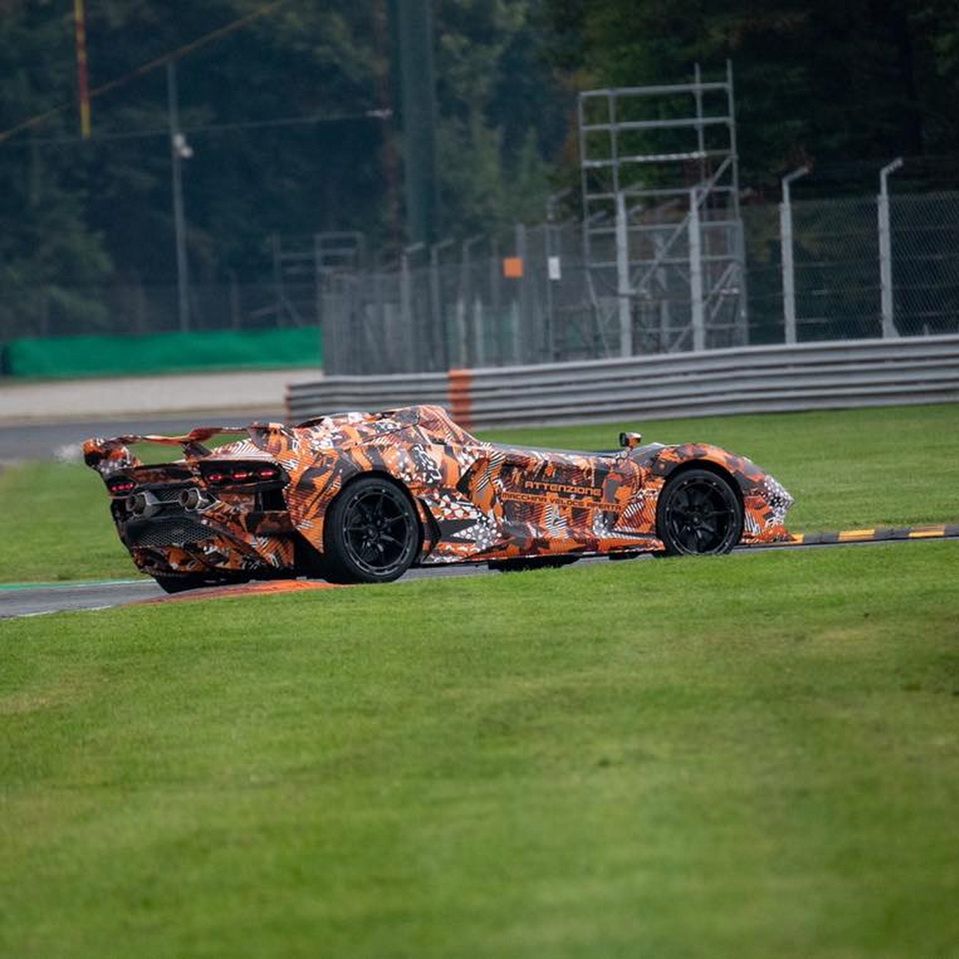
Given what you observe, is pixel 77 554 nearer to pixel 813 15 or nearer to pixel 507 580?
pixel 507 580

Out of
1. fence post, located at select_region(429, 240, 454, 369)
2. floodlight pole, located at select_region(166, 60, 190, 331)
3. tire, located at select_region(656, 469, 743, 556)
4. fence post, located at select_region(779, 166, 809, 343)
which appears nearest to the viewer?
tire, located at select_region(656, 469, 743, 556)

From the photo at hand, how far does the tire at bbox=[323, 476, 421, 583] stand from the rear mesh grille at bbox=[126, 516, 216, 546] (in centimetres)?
68

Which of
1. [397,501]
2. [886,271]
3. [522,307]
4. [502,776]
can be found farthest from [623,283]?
[502,776]

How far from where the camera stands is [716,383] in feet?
91.7

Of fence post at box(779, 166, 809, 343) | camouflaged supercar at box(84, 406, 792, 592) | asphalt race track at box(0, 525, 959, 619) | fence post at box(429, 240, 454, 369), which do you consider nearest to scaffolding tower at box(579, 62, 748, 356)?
fence post at box(779, 166, 809, 343)

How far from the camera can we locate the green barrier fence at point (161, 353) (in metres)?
69.8

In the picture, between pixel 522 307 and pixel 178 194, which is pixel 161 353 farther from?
pixel 522 307

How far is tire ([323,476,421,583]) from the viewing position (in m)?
12.6

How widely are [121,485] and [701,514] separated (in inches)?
135

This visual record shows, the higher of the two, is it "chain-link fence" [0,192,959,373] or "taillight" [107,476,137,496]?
"chain-link fence" [0,192,959,373]

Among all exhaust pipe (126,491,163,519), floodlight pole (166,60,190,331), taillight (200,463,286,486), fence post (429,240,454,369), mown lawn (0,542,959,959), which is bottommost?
mown lawn (0,542,959,959)

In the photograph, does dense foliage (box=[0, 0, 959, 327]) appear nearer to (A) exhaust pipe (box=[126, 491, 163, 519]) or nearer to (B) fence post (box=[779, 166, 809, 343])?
(B) fence post (box=[779, 166, 809, 343])

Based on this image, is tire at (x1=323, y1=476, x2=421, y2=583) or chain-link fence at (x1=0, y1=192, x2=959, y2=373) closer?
tire at (x1=323, y1=476, x2=421, y2=583)

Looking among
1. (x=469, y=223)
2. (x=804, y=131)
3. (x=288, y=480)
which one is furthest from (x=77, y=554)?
(x=469, y=223)
